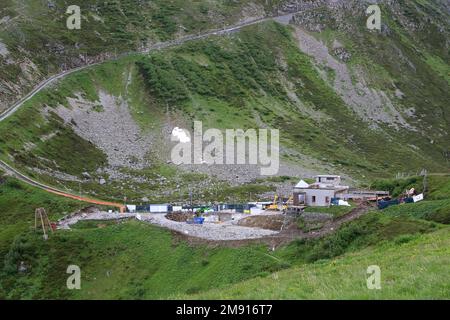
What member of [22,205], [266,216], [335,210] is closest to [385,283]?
[335,210]

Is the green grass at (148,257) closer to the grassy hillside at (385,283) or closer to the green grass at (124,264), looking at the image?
the green grass at (124,264)

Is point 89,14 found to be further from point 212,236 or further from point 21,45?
point 212,236

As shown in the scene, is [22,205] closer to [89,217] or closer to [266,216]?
[89,217]

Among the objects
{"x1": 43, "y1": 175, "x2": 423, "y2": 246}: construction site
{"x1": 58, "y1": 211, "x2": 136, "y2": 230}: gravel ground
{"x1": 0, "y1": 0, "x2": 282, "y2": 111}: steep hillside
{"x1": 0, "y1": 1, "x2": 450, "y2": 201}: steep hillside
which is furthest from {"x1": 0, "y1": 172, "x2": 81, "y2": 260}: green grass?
{"x1": 0, "y1": 0, "x2": 282, "y2": 111}: steep hillside

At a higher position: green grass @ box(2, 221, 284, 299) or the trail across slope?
the trail across slope

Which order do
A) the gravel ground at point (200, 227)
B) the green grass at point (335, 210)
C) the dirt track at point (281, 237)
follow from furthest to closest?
the green grass at point (335, 210) < the gravel ground at point (200, 227) < the dirt track at point (281, 237)

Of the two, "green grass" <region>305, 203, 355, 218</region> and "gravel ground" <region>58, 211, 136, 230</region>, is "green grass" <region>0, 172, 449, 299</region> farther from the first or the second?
"green grass" <region>305, 203, 355, 218</region>

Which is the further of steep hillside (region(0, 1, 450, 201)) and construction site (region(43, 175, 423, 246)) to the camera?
steep hillside (region(0, 1, 450, 201))

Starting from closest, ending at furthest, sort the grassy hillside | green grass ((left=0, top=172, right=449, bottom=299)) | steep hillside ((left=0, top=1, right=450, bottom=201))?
the grassy hillside < green grass ((left=0, top=172, right=449, bottom=299)) < steep hillside ((left=0, top=1, right=450, bottom=201))

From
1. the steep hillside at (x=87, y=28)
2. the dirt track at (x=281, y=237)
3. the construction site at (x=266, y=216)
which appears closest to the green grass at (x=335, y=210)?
the construction site at (x=266, y=216)

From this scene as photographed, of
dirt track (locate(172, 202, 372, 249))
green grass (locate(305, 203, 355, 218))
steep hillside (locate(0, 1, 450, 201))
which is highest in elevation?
steep hillside (locate(0, 1, 450, 201))
